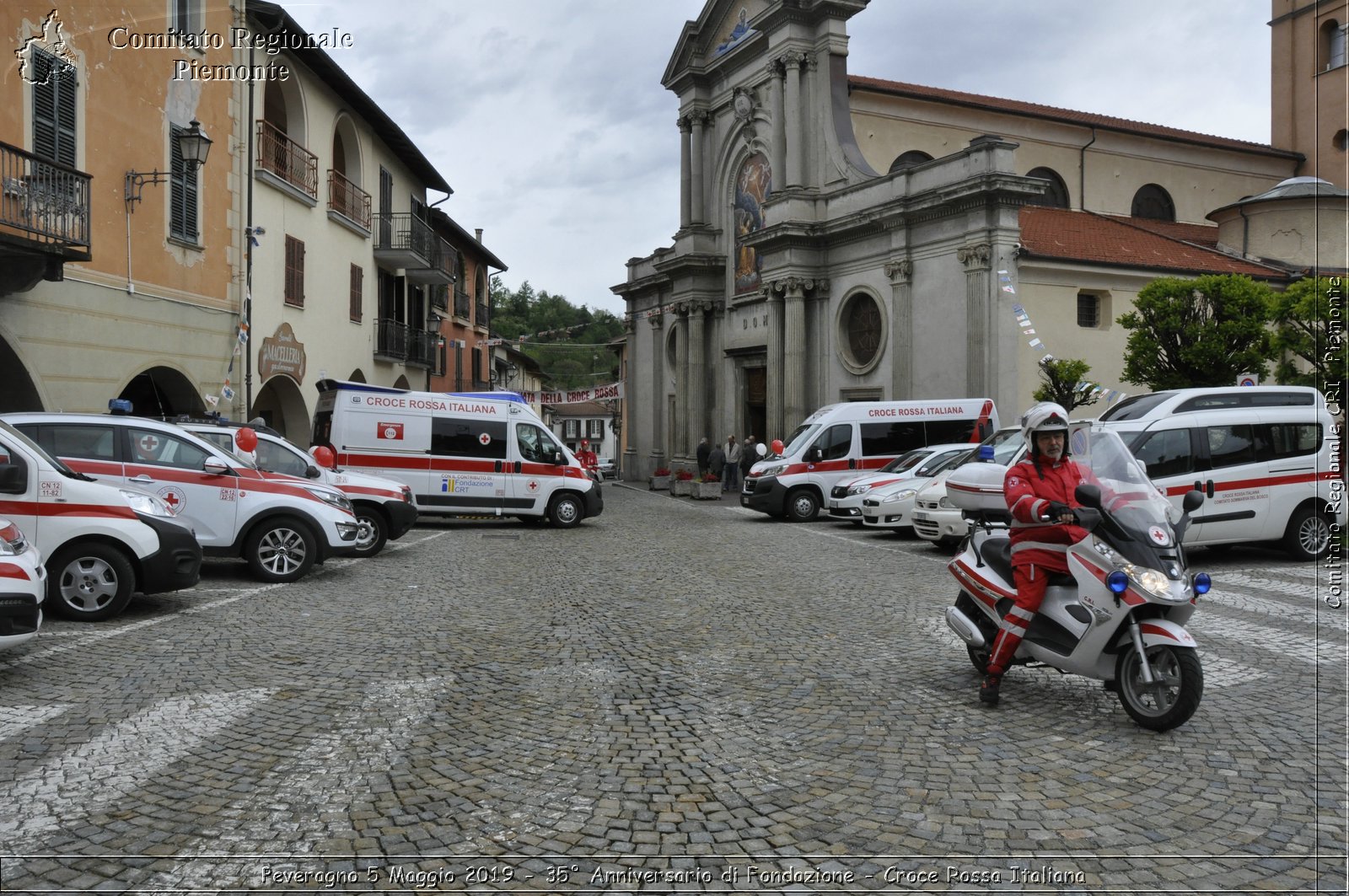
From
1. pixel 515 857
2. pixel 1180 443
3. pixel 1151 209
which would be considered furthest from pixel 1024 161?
pixel 515 857

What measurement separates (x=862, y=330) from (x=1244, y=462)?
64.9 feet

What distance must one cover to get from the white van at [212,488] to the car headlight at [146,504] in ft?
3.02

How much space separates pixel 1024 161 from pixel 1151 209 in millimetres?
6397

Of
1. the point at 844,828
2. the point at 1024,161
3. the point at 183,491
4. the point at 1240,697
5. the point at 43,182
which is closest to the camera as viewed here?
the point at 844,828

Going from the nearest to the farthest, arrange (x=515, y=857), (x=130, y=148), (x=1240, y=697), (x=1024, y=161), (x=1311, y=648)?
(x=515, y=857) → (x=1240, y=697) → (x=1311, y=648) → (x=130, y=148) → (x=1024, y=161)

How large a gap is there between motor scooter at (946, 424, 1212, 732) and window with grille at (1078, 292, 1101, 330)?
2302 cm

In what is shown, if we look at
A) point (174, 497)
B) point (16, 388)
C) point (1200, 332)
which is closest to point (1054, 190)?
point (1200, 332)

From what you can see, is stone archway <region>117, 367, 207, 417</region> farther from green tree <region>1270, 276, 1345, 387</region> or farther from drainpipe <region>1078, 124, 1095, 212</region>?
drainpipe <region>1078, 124, 1095, 212</region>

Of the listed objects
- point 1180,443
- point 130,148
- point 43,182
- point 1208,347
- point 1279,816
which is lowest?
point 1279,816

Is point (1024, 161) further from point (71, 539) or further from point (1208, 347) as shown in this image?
point (71, 539)

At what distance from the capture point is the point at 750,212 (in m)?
36.6

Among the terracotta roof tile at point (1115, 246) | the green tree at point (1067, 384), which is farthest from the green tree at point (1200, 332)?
the terracotta roof tile at point (1115, 246)

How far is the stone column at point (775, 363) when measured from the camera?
33.2 meters

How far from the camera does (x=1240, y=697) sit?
20.0 feet
